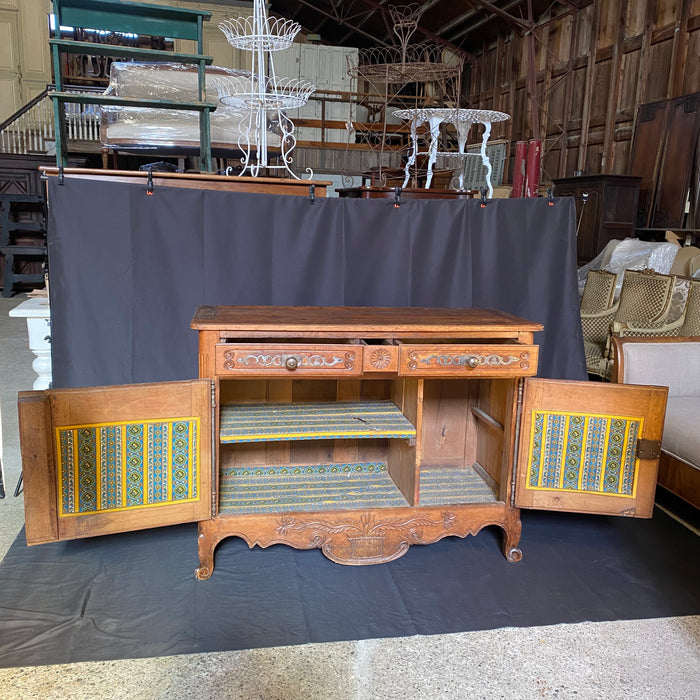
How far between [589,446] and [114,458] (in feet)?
5.12

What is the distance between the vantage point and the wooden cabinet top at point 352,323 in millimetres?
1994

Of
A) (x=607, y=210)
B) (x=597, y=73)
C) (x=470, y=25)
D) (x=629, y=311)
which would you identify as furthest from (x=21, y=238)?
(x=629, y=311)

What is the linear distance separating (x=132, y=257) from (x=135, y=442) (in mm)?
954

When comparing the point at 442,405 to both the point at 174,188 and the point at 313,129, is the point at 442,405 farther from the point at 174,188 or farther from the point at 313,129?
the point at 313,129

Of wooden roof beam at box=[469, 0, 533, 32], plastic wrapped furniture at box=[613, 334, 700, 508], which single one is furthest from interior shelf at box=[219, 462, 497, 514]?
wooden roof beam at box=[469, 0, 533, 32]

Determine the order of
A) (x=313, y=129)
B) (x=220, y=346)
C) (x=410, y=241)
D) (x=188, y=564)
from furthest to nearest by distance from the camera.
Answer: (x=313, y=129), (x=410, y=241), (x=188, y=564), (x=220, y=346)

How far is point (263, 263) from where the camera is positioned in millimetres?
2811

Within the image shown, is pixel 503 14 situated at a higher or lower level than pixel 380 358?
higher

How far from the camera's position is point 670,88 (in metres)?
6.80

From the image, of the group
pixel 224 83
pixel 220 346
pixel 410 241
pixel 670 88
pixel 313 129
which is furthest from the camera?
pixel 313 129

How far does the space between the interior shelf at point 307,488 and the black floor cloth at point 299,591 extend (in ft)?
0.71

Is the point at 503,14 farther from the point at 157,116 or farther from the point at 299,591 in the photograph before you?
the point at 299,591

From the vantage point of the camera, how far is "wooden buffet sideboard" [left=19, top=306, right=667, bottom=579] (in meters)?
1.92

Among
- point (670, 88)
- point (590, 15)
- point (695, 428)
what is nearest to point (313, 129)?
point (590, 15)
